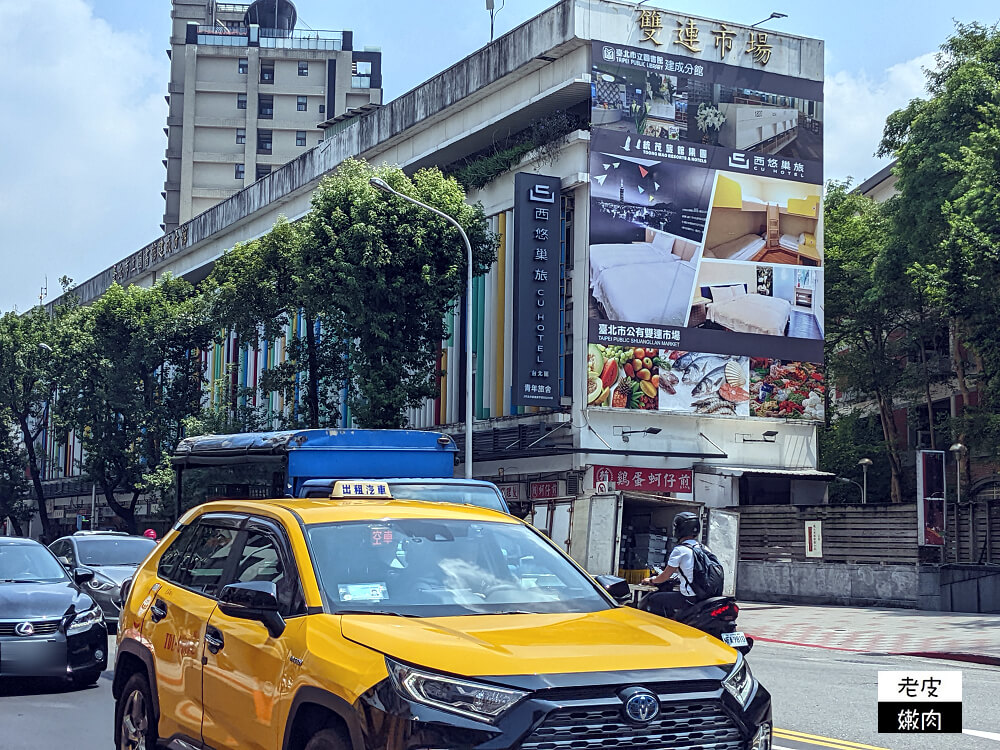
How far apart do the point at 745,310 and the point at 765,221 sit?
284 cm

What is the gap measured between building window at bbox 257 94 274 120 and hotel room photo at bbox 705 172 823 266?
6137 centimetres

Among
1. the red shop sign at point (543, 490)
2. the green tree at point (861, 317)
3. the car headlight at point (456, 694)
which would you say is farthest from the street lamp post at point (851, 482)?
the car headlight at point (456, 694)

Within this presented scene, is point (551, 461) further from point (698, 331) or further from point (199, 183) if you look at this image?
point (199, 183)

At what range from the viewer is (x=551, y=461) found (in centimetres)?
3784

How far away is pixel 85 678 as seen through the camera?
39.9ft

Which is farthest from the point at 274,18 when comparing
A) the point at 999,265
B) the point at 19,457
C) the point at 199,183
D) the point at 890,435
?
the point at 999,265

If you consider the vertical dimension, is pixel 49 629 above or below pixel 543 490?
below

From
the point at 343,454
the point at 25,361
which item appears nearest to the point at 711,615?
the point at 343,454

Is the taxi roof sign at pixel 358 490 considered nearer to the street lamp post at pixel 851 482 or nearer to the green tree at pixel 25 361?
the street lamp post at pixel 851 482

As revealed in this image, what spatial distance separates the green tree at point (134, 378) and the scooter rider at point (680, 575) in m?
38.0

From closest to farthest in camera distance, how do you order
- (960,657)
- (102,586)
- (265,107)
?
(960,657), (102,586), (265,107)

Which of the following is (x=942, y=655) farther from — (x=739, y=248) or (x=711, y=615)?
(x=739, y=248)

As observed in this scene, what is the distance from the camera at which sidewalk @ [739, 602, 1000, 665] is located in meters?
18.5

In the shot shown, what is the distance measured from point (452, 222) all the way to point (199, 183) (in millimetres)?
64698
